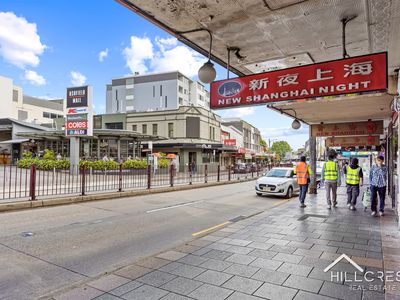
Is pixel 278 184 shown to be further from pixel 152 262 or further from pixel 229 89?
pixel 152 262

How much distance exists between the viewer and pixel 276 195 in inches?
566

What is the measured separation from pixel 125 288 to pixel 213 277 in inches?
46.4

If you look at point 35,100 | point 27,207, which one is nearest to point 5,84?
point 35,100

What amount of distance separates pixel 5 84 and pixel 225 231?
6589 cm

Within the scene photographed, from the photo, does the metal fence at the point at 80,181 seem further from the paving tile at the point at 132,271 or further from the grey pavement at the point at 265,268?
the grey pavement at the point at 265,268

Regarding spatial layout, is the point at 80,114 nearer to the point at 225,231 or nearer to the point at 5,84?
the point at 225,231

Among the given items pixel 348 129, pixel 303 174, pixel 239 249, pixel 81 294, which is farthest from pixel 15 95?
pixel 81 294

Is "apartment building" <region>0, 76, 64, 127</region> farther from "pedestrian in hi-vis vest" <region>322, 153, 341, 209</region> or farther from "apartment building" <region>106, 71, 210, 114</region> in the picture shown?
"pedestrian in hi-vis vest" <region>322, 153, 341, 209</region>

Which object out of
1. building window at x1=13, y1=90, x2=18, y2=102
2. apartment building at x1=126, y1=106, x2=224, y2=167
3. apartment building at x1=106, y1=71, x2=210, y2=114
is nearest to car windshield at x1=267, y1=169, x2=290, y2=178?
apartment building at x1=126, y1=106, x2=224, y2=167

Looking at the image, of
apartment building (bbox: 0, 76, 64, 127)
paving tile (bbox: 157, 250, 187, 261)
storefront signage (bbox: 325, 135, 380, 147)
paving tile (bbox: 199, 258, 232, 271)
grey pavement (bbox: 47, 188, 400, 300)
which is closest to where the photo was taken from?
grey pavement (bbox: 47, 188, 400, 300)

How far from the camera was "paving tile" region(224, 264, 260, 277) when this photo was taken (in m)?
4.21

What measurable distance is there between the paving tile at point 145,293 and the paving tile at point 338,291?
6.47 ft

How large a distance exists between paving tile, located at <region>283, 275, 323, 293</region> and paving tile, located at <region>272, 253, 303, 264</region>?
66cm

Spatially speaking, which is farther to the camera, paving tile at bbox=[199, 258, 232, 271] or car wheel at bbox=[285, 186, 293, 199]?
car wheel at bbox=[285, 186, 293, 199]
